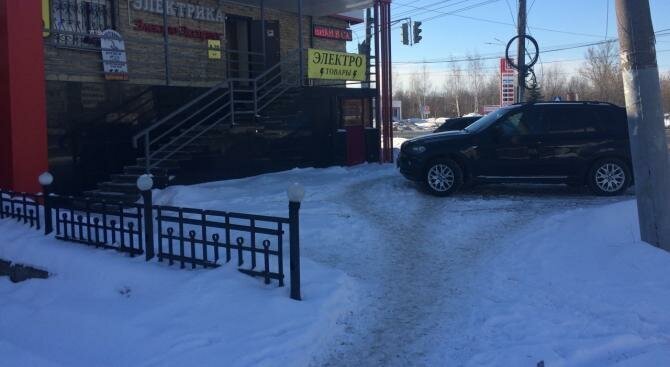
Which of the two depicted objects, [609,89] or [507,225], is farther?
[609,89]

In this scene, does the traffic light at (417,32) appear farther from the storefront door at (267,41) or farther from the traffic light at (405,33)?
the storefront door at (267,41)

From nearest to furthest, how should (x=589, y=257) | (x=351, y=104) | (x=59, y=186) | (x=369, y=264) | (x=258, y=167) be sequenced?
(x=589, y=257) → (x=369, y=264) → (x=59, y=186) → (x=258, y=167) → (x=351, y=104)

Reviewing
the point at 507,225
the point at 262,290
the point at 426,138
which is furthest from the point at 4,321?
the point at 426,138

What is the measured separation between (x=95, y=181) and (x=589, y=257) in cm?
887

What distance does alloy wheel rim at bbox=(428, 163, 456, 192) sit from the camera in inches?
452

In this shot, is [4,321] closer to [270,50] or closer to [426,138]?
[426,138]

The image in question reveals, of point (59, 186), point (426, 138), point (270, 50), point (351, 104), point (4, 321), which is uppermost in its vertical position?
point (270, 50)

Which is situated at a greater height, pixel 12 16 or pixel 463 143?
pixel 12 16

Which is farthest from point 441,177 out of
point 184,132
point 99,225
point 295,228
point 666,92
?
point 666,92

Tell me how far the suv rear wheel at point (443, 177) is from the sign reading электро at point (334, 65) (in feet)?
19.7

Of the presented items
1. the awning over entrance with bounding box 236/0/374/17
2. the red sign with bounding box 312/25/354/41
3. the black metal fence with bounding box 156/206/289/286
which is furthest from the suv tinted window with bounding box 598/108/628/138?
the red sign with bounding box 312/25/354/41

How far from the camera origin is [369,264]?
7328mm

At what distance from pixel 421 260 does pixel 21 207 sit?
18.0 ft

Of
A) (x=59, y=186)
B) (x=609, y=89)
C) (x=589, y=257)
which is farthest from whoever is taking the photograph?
(x=609, y=89)
